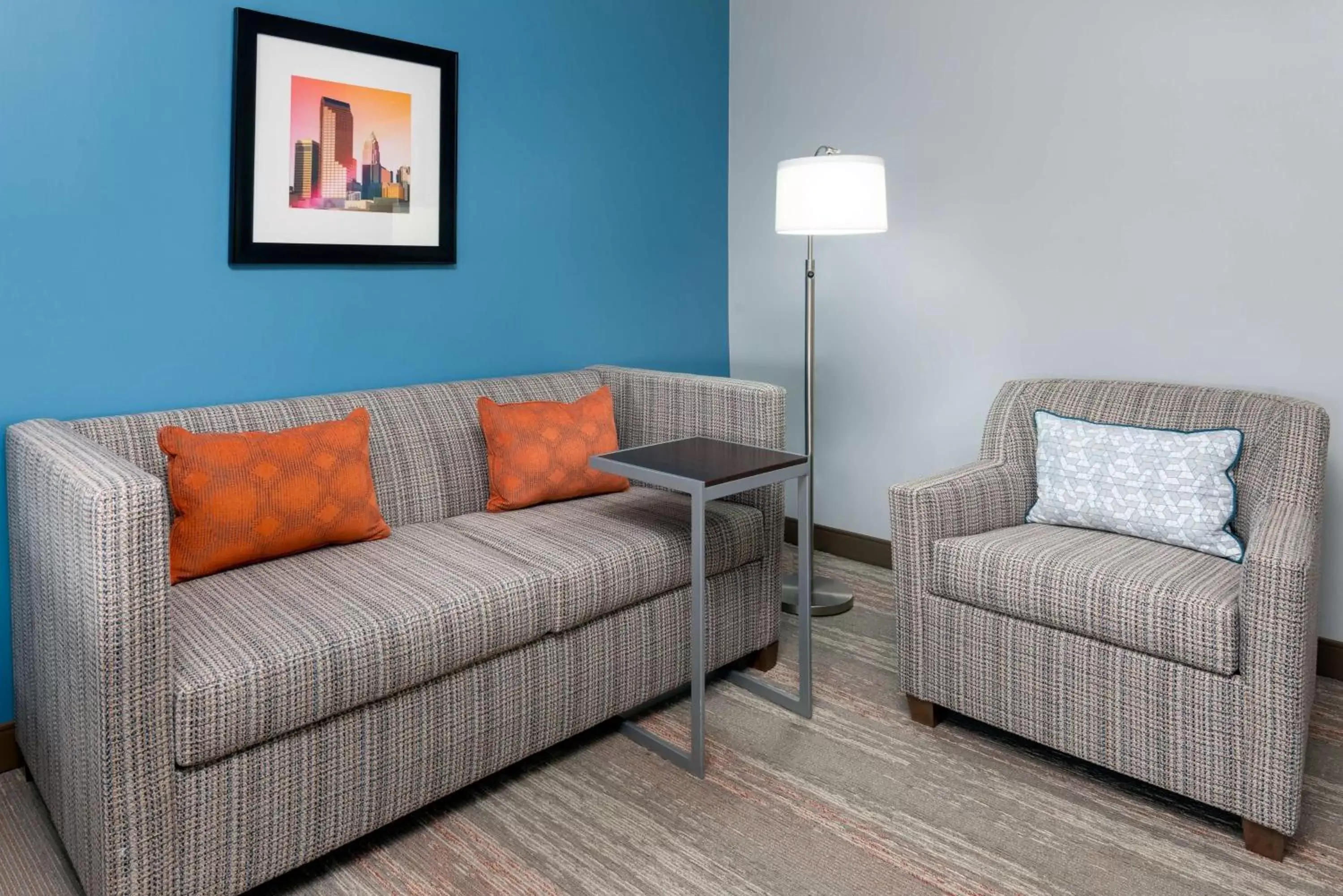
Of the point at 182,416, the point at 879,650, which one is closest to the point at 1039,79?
the point at 879,650

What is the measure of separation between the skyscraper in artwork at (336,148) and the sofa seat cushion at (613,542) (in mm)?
847

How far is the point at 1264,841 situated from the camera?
5.58 feet

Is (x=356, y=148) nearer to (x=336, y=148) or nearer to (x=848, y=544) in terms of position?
(x=336, y=148)

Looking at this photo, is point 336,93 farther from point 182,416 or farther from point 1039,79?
point 1039,79

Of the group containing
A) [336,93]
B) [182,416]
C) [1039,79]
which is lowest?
[182,416]

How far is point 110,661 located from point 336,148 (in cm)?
141

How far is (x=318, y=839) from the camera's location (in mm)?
1621

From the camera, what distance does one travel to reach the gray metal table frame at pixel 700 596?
6.24ft

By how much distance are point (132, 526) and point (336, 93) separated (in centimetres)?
137

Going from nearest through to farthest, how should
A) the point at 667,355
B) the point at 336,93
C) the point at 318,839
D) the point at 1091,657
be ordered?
1. the point at 318,839
2. the point at 1091,657
3. the point at 336,93
4. the point at 667,355

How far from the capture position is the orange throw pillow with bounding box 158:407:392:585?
72.8 inches

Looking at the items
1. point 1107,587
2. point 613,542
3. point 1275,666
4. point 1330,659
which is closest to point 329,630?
point 613,542

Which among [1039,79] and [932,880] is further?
[1039,79]

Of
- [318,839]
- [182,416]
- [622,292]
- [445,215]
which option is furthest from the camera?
[622,292]
